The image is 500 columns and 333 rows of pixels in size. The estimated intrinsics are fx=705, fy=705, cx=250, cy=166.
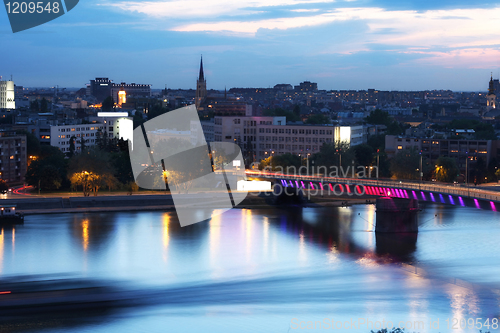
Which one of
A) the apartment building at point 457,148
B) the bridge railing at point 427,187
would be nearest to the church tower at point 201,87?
the apartment building at point 457,148

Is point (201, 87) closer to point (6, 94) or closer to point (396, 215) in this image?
point (6, 94)

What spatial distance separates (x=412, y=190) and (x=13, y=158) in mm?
14083

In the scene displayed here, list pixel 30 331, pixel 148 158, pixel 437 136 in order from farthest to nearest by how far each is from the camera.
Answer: pixel 437 136 → pixel 148 158 → pixel 30 331

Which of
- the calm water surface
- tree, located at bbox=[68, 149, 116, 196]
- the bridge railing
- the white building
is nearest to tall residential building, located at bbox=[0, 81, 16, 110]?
the white building

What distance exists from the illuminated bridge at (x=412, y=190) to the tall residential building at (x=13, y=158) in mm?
8788

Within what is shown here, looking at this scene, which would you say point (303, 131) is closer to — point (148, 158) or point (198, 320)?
point (148, 158)

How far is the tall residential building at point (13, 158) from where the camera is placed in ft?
75.5

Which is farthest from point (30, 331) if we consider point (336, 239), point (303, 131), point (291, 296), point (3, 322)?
point (303, 131)

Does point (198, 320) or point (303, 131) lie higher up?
point (303, 131)

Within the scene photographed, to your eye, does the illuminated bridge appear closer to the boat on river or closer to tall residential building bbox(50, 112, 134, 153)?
the boat on river

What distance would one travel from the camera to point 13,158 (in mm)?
23422

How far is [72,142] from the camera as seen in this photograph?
28.2 meters

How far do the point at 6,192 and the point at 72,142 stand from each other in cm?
785

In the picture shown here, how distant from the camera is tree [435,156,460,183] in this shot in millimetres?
23781
